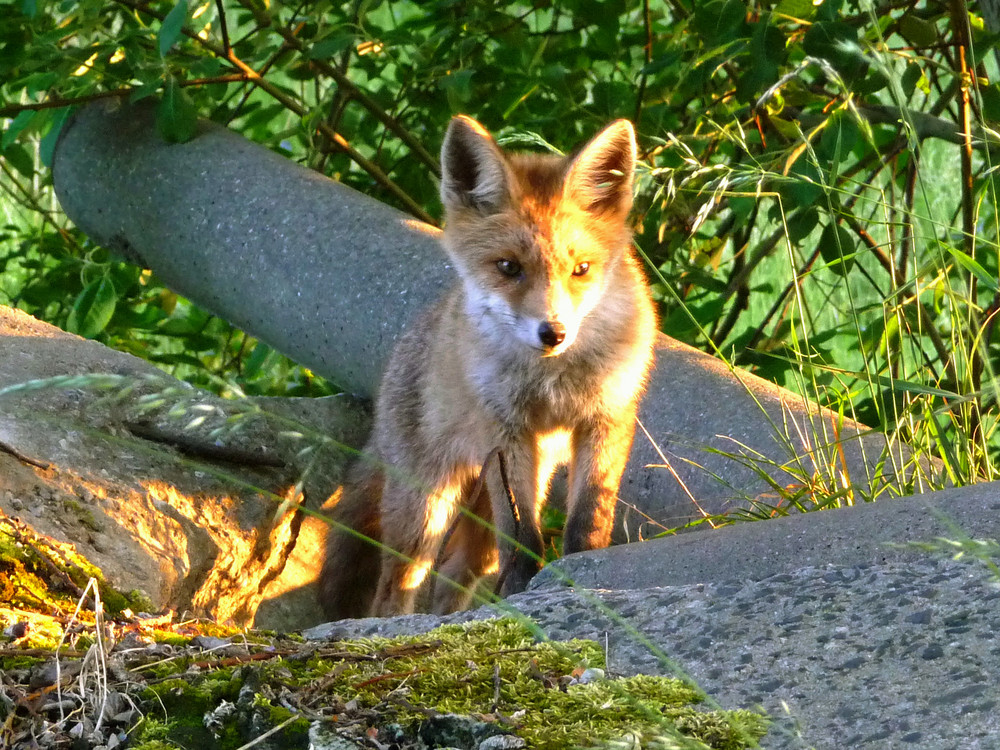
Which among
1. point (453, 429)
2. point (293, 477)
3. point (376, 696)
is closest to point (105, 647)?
point (376, 696)

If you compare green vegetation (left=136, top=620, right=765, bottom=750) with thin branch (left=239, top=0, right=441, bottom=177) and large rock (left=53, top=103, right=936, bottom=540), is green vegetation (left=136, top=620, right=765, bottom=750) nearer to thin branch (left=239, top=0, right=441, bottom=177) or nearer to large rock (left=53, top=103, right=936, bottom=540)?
large rock (left=53, top=103, right=936, bottom=540)

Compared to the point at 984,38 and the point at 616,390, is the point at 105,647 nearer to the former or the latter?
the point at 616,390

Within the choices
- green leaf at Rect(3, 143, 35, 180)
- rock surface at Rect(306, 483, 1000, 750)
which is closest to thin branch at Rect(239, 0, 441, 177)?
green leaf at Rect(3, 143, 35, 180)

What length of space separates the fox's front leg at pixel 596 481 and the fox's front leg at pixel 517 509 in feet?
0.36

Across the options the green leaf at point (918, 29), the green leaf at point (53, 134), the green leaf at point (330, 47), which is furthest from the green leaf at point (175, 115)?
the green leaf at point (918, 29)

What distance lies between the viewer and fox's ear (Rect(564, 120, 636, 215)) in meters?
3.31

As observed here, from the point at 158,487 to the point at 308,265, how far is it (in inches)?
53.0

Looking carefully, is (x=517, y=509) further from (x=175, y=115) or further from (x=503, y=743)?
(x=175, y=115)

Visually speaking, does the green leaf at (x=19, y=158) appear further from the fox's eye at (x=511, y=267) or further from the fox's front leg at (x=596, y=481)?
the fox's front leg at (x=596, y=481)

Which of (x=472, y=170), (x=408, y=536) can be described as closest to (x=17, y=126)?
(x=472, y=170)

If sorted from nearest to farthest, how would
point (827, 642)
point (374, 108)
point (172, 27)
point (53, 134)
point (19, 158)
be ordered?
point (827, 642) → point (172, 27) → point (53, 134) → point (19, 158) → point (374, 108)

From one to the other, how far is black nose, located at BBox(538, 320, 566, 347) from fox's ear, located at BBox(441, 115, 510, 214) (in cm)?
50

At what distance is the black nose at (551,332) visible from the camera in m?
3.06

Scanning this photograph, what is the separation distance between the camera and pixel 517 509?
3324mm
